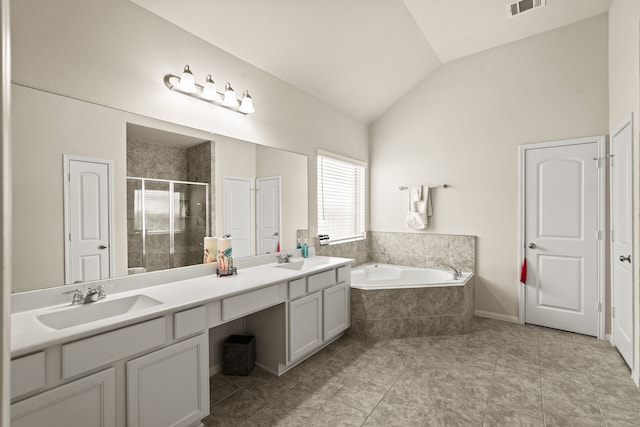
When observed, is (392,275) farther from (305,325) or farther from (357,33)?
(357,33)

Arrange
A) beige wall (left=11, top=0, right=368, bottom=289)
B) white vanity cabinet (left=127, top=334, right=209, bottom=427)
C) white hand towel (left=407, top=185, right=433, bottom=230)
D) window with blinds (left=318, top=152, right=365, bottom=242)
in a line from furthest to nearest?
white hand towel (left=407, top=185, right=433, bottom=230)
window with blinds (left=318, top=152, right=365, bottom=242)
beige wall (left=11, top=0, right=368, bottom=289)
white vanity cabinet (left=127, top=334, right=209, bottom=427)

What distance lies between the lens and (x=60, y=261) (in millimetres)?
1641

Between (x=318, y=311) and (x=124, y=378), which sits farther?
(x=318, y=311)

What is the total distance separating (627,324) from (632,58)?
2052 mm

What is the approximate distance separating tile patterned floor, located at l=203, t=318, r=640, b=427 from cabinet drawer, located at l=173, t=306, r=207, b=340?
65cm

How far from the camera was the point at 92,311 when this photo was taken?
1635mm

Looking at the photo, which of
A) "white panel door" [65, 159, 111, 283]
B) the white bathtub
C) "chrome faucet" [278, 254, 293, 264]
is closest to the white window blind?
"white panel door" [65, 159, 111, 283]

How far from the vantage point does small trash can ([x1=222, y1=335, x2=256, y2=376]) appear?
Result: 2393mm

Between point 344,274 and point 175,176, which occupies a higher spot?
point 175,176

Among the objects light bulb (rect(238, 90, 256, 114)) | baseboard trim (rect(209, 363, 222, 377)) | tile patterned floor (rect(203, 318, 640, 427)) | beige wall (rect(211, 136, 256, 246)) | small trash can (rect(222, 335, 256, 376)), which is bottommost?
tile patterned floor (rect(203, 318, 640, 427))

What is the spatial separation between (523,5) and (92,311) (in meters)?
4.12

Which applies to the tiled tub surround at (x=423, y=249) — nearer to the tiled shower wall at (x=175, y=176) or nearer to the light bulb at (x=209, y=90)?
the tiled shower wall at (x=175, y=176)

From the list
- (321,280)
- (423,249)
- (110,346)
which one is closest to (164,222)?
(110,346)

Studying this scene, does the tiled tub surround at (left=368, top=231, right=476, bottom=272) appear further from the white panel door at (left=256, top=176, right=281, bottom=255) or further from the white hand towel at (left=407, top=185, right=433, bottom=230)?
the white panel door at (left=256, top=176, right=281, bottom=255)
